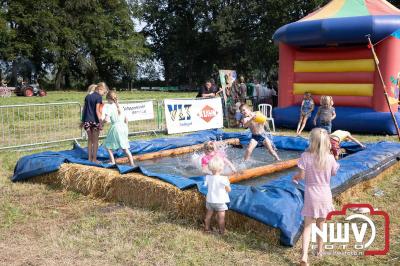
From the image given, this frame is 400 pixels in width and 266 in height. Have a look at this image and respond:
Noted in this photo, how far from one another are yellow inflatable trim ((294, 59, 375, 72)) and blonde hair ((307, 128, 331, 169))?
8471 mm

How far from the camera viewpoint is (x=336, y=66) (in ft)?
39.6

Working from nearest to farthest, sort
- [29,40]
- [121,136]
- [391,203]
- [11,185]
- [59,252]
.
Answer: [59,252] → [391,203] → [11,185] → [121,136] → [29,40]

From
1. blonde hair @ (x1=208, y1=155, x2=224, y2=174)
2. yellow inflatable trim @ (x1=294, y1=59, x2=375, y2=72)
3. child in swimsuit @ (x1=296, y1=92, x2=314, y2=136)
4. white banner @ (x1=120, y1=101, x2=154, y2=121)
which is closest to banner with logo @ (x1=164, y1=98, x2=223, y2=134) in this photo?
white banner @ (x1=120, y1=101, x2=154, y2=121)

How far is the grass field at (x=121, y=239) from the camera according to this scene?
12.8 ft

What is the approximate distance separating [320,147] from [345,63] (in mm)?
8841

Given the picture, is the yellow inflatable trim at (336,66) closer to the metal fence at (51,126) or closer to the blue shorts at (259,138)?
the metal fence at (51,126)

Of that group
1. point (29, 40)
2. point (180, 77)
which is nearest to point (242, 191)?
point (29, 40)

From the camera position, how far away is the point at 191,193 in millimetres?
4961

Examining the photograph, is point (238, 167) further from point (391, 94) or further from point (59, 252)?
point (391, 94)

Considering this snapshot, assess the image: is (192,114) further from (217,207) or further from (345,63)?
(217,207)

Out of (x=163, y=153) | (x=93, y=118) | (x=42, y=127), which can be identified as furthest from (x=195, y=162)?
(x=42, y=127)

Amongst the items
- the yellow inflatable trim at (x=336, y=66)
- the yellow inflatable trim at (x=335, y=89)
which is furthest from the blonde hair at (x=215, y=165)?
the yellow inflatable trim at (x=336, y=66)

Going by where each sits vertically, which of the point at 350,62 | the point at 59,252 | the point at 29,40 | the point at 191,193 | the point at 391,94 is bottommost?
the point at 59,252

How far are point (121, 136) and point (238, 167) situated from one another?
6.67 ft
